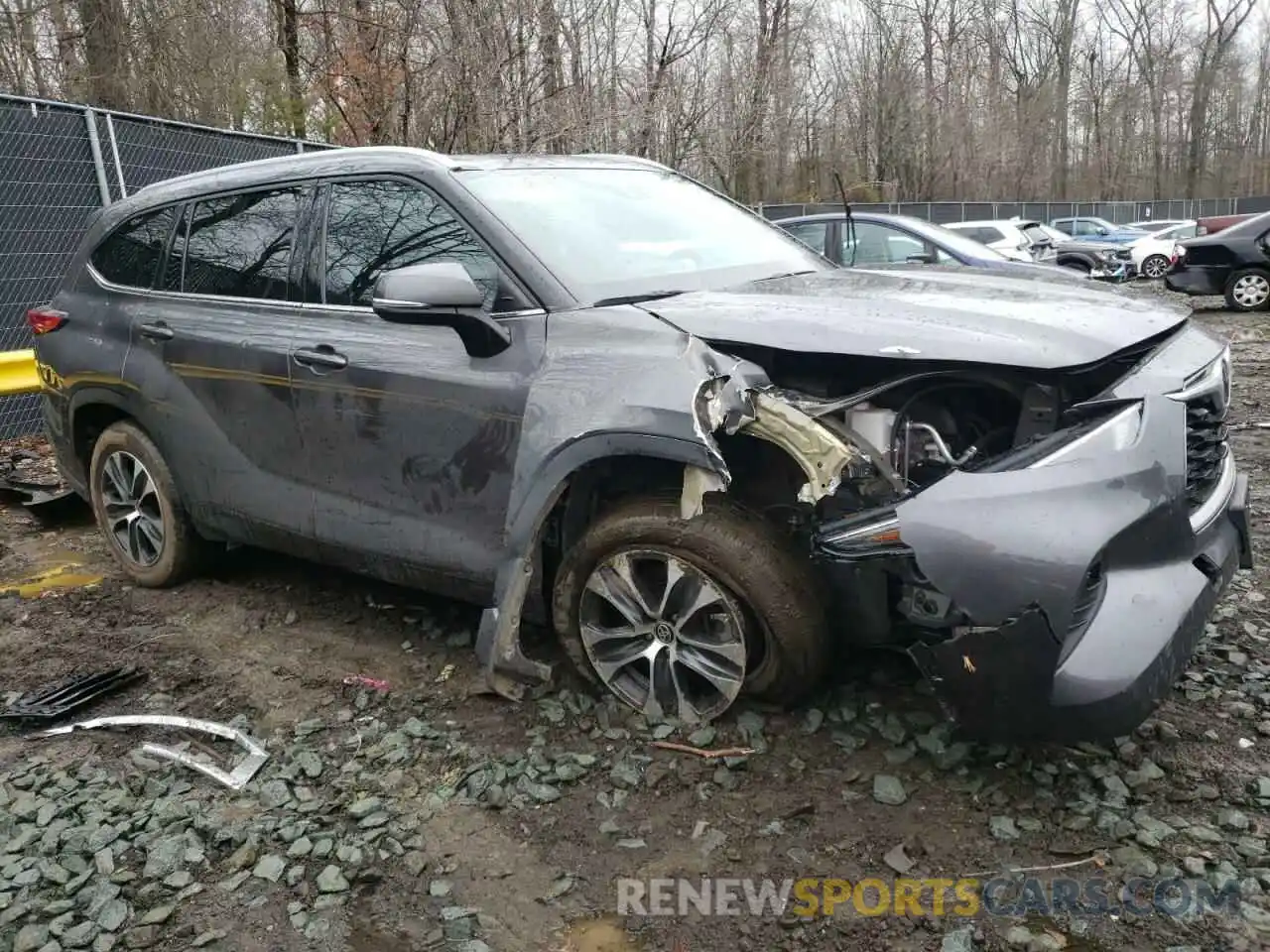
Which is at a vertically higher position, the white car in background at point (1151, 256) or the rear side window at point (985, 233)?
the rear side window at point (985, 233)

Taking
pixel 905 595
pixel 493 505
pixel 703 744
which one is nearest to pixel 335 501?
pixel 493 505

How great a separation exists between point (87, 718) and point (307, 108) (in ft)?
44.9

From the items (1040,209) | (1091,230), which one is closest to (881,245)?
(1091,230)

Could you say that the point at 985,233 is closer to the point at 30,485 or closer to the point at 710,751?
the point at 30,485

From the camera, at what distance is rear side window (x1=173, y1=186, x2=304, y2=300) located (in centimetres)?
375

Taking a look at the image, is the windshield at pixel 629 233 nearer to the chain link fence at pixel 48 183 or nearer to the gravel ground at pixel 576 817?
the gravel ground at pixel 576 817

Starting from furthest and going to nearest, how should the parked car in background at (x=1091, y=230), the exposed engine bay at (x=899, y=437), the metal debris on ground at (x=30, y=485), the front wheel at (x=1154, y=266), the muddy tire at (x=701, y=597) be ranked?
the parked car in background at (x=1091, y=230), the front wheel at (x=1154, y=266), the metal debris on ground at (x=30, y=485), the muddy tire at (x=701, y=597), the exposed engine bay at (x=899, y=437)

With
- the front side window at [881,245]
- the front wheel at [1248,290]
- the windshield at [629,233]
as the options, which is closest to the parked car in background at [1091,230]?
the front wheel at [1248,290]

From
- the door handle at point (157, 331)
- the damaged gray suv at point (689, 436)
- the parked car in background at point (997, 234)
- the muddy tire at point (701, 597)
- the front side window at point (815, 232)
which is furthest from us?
the parked car in background at point (997, 234)

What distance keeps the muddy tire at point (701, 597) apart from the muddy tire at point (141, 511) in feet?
7.00

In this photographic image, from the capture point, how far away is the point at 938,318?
267 cm

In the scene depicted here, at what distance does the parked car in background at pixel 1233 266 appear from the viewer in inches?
489

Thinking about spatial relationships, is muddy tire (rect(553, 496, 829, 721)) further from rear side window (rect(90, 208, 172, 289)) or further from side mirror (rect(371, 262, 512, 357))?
rear side window (rect(90, 208, 172, 289))

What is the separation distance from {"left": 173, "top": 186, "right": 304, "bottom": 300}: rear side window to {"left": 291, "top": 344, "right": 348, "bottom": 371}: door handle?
32 cm
